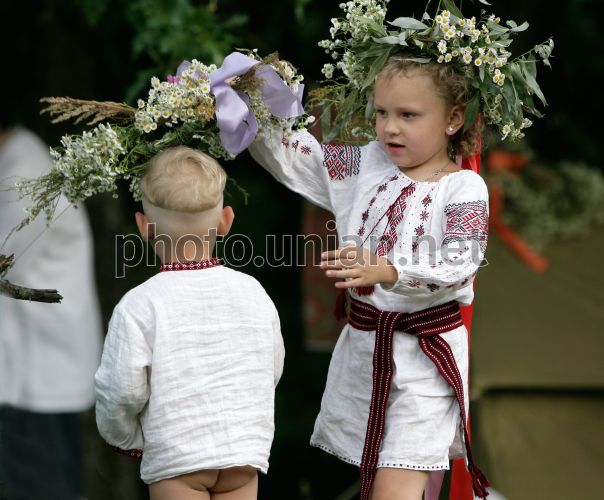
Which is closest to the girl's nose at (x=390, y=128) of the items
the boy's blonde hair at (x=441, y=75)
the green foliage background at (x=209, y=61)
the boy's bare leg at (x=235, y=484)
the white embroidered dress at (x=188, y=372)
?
the boy's blonde hair at (x=441, y=75)

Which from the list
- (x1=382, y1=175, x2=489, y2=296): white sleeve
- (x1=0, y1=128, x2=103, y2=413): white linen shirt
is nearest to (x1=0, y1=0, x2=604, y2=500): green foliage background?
(x1=0, y1=128, x2=103, y2=413): white linen shirt

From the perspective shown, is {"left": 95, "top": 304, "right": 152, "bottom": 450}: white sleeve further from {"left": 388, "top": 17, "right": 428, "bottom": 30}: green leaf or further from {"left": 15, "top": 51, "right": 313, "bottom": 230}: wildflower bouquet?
{"left": 388, "top": 17, "right": 428, "bottom": 30}: green leaf

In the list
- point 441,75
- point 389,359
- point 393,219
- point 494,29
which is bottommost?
point 389,359

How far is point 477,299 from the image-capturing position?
20.5ft

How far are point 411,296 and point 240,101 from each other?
75 centimetres

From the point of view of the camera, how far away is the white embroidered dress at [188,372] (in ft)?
9.74

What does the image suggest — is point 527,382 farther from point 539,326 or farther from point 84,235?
point 84,235

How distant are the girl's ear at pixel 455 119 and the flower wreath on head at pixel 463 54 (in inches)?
1.1

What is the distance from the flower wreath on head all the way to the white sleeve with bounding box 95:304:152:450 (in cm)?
104

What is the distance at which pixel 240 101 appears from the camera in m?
3.24

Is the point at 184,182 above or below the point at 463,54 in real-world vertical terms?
below

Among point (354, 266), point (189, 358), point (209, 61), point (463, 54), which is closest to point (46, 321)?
point (209, 61)

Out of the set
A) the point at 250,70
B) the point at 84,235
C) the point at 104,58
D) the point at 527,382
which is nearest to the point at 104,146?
the point at 250,70

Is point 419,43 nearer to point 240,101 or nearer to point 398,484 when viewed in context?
point 240,101
